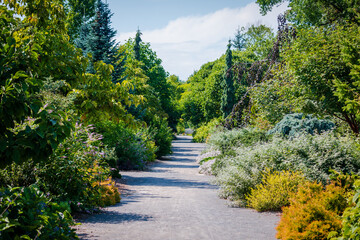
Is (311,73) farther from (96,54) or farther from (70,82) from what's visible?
(96,54)

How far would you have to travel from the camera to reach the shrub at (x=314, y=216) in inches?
232

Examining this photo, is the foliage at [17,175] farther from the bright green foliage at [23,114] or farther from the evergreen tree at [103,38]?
the evergreen tree at [103,38]

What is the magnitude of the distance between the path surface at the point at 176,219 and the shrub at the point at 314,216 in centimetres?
58

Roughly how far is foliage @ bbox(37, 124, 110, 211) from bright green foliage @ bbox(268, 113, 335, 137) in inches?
325

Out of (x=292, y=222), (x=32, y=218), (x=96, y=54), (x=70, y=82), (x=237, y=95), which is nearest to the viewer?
(x=32, y=218)

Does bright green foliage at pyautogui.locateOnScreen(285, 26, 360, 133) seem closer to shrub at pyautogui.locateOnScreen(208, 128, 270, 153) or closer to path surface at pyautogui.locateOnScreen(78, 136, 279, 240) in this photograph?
shrub at pyautogui.locateOnScreen(208, 128, 270, 153)

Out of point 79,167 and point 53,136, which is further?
point 79,167

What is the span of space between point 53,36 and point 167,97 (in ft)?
114

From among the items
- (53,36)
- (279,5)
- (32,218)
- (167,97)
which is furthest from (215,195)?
(167,97)

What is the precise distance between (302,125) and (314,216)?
781 cm

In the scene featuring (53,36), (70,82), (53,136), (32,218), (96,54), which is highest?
(96,54)

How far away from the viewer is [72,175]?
24.6 ft

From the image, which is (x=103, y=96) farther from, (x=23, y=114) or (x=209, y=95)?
(x=209, y=95)

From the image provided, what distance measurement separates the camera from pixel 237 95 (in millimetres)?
37062
